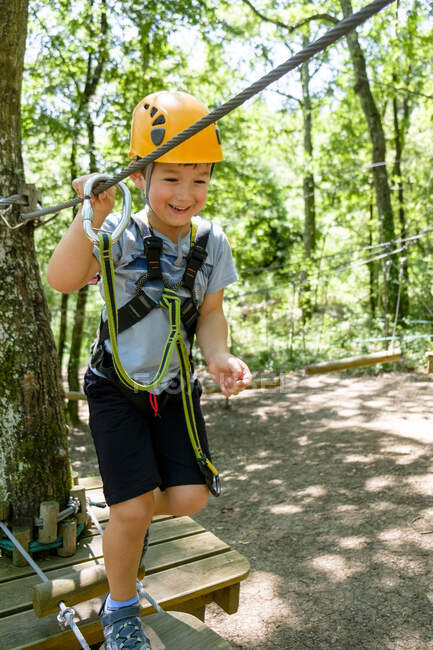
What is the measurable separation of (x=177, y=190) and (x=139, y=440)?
77 cm

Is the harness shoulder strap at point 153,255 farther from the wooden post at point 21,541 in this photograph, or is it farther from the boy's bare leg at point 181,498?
the wooden post at point 21,541

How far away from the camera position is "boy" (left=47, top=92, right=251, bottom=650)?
167 cm

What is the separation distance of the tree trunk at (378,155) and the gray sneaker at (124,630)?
272 inches

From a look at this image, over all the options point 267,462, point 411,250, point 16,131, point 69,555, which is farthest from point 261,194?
point 69,555

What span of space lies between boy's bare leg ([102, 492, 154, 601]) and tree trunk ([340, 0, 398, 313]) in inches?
270

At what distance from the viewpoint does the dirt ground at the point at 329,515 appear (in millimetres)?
2531

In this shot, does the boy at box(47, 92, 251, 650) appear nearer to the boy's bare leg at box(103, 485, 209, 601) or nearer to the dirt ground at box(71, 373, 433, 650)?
the boy's bare leg at box(103, 485, 209, 601)

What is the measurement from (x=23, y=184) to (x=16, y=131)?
29cm

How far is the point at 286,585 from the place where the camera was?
2893 millimetres

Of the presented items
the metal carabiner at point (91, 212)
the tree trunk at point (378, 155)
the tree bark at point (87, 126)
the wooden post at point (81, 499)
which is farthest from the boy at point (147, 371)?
the tree trunk at point (378, 155)

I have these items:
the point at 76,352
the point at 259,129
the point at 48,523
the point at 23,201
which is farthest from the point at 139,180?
the point at 259,129

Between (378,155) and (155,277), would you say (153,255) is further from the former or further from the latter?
(378,155)

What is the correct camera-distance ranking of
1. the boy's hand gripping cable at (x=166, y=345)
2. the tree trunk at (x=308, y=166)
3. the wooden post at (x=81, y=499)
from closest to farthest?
the boy's hand gripping cable at (x=166, y=345)
the wooden post at (x=81, y=499)
the tree trunk at (x=308, y=166)

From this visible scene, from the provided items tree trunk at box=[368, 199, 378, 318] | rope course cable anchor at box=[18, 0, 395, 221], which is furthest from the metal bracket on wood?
tree trunk at box=[368, 199, 378, 318]
